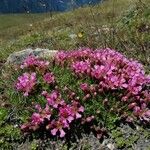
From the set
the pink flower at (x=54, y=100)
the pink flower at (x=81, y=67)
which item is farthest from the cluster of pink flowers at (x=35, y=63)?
the pink flower at (x=54, y=100)

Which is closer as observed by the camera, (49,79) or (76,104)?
(76,104)

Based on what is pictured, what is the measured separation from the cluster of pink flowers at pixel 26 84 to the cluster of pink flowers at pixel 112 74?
2.70ft

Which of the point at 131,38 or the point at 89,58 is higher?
the point at 89,58

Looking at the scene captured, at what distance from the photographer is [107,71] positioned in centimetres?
831

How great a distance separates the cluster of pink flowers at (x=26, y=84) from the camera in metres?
8.21

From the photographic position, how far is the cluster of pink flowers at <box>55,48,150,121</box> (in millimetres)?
8047

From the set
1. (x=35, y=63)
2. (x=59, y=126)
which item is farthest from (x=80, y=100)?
(x=35, y=63)

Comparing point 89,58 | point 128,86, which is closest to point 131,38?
point 89,58

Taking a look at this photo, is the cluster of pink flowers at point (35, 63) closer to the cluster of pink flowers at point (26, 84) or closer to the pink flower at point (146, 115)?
the cluster of pink flowers at point (26, 84)

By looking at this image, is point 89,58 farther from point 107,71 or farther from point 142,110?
point 142,110

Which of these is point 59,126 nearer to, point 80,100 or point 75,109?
point 75,109

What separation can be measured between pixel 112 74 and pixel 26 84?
1.63 metres

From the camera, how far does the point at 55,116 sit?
304 inches

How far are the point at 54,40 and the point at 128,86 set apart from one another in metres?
7.84
